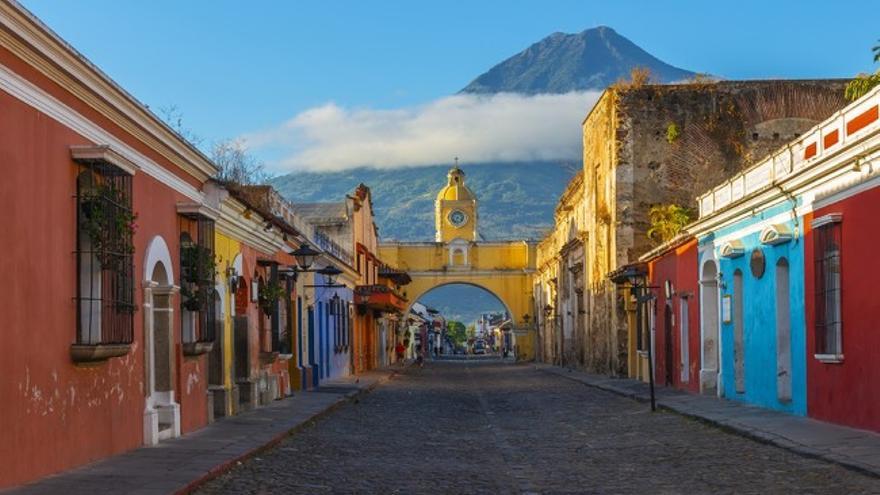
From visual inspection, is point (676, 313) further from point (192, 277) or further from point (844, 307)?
point (192, 277)

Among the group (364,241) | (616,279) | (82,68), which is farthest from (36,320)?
(364,241)

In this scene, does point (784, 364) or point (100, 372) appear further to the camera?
point (784, 364)

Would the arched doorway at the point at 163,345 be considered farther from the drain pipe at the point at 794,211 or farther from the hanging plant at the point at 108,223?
the drain pipe at the point at 794,211

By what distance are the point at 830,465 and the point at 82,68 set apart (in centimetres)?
724

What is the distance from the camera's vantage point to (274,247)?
74.4 feet

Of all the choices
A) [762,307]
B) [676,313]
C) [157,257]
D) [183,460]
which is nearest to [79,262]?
[183,460]

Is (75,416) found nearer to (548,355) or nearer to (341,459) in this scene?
(341,459)

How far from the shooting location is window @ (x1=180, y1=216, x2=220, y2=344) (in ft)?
50.2

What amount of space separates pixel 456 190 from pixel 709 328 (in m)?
68.0

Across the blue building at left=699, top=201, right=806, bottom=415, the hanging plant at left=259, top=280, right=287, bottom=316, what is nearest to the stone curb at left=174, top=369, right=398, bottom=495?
the hanging plant at left=259, top=280, right=287, bottom=316

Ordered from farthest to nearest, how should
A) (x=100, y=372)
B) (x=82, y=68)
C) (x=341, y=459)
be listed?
(x=341, y=459) → (x=100, y=372) → (x=82, y=68)

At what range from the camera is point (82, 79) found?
34.7 ft

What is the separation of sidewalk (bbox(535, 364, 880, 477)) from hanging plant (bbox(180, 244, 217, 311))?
6608mm

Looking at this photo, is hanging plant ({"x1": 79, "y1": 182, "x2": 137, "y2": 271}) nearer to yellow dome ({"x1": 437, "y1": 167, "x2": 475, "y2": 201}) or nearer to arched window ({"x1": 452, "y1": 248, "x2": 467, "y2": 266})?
arched window ({"x1": 452, "y1": 248, "x2": 467, "y2": 266})
